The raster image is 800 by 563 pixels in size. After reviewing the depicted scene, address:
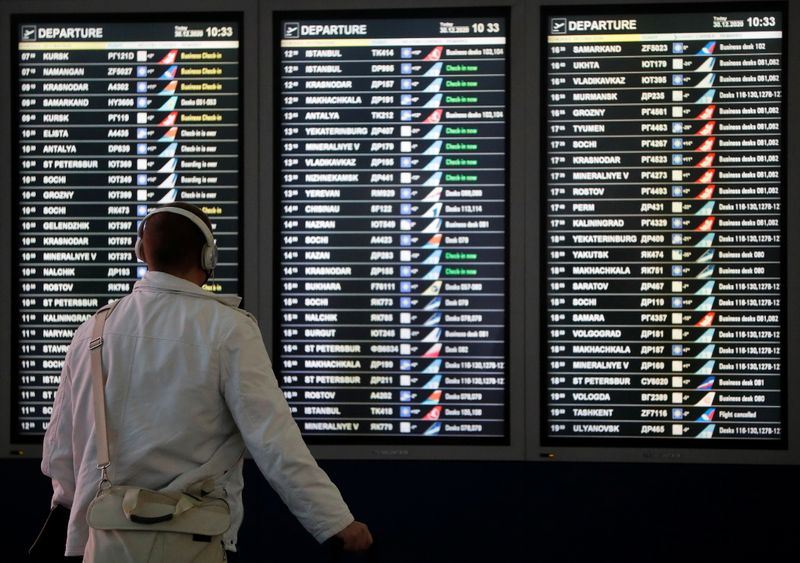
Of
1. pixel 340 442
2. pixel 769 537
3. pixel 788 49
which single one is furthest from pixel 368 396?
pixel 788 49

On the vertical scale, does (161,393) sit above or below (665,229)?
below

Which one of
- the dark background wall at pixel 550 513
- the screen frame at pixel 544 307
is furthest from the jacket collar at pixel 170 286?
the screen frame at pixel 544 307

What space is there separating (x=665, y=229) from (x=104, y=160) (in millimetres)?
2519

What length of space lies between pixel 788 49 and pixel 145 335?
2928 millimetres

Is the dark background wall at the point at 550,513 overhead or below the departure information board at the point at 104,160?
below

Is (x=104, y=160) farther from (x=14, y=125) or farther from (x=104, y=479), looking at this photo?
(x=104, y=479)

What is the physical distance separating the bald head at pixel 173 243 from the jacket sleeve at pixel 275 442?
260mm

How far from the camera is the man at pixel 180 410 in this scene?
6.70 ft

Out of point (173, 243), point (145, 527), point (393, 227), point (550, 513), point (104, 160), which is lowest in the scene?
point (550, 513)

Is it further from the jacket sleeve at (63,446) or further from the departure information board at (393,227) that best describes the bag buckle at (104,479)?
the departure information board at (393,227)

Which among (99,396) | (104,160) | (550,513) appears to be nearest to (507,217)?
(550,513)

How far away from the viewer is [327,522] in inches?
80.2

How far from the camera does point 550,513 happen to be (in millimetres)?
3449

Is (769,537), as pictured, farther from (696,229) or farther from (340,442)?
(340,442)
